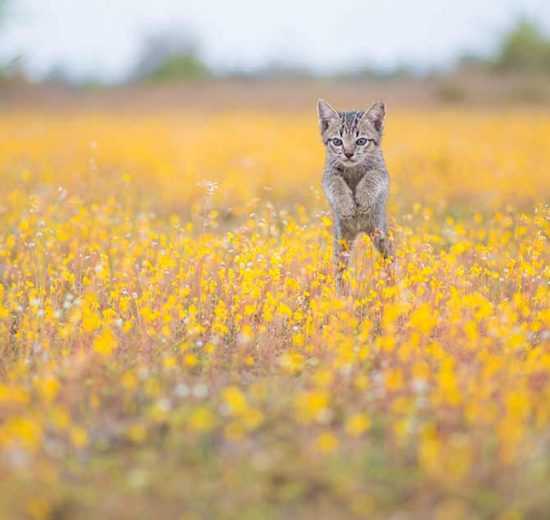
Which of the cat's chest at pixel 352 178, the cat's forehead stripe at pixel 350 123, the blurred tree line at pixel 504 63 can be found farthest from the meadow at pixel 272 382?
the blurred tree line at pixel 504 63

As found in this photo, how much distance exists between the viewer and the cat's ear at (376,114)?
27.3 ft

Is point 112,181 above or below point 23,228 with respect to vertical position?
above

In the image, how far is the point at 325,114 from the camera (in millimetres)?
8594

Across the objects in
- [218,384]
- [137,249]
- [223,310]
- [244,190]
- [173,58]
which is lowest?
[218,384]

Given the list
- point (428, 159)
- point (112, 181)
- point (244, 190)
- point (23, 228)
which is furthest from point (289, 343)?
point (428, 159)

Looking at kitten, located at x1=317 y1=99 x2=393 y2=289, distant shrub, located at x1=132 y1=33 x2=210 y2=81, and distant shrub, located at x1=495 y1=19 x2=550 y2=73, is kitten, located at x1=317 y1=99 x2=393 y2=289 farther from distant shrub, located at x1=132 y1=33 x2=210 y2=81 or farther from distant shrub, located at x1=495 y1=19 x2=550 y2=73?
distant shrub, located at x1=132 y1=33 x2=210 y2=81

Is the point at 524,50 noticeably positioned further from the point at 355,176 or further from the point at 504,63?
the point at 355,176

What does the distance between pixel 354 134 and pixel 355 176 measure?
475mm

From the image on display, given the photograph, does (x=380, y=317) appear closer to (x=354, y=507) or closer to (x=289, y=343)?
(x=289, y=343)

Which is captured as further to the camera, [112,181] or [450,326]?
[112,181]

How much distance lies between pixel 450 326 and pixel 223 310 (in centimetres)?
200

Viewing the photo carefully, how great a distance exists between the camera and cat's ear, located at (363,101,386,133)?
833 centimetres

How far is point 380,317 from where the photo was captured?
24.9 ft

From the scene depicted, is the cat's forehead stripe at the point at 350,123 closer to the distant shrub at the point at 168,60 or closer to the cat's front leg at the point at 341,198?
the cat's front leg at the point at 341,198
